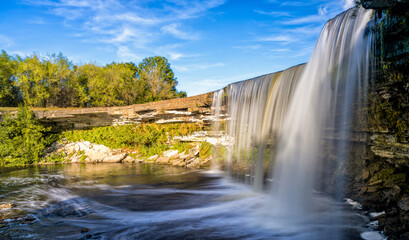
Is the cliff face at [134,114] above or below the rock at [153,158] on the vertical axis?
above

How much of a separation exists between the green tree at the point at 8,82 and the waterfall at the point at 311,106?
30.7m

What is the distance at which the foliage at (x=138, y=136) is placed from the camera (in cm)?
1795

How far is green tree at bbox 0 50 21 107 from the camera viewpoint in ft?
92.8

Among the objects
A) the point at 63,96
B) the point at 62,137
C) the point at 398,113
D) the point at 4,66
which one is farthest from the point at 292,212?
the point at 4,66

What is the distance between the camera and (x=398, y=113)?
5906mm

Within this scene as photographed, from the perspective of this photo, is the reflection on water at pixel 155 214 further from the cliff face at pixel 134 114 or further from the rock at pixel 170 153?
the rock at pixel 170 153

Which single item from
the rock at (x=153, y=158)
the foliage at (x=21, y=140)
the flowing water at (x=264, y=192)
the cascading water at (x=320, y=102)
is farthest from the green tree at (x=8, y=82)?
the cascading water at (x=320, y=102)

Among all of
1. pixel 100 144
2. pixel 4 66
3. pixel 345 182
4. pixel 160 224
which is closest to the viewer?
pixel 160 224

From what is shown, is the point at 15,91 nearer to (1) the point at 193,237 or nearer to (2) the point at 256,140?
(2) the point at 256,140

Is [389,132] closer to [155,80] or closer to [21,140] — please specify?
[21,140]

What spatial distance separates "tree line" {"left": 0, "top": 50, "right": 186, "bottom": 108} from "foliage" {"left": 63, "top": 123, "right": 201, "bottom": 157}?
6.55 meters

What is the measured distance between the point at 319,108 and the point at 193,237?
17.0ft

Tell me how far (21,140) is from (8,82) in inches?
637

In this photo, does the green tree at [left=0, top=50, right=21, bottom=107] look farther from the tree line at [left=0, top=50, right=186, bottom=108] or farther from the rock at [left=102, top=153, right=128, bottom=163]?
the rock at [left=102, top=153, right=128, bottom=163]
